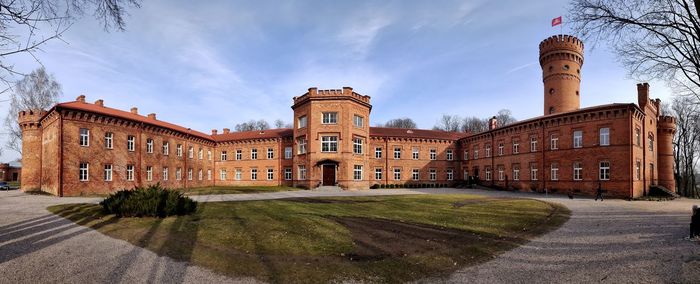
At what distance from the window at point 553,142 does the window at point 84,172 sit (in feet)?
129

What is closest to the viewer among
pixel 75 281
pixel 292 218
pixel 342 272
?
pixel 75 281

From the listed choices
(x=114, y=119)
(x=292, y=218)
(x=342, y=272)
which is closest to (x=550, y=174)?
(x=292, y=218)

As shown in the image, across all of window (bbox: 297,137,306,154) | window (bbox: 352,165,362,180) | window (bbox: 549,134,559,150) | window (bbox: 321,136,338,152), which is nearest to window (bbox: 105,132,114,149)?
window (bbox: 297,137,306,154)

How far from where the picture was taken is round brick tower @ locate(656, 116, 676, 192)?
32062mm

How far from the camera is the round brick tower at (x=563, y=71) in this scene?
37938 millimetres

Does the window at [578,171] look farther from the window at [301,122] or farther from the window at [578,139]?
the window at [301,122]

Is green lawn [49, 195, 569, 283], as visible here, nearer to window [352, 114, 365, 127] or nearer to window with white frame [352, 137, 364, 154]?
window with white frame [352, 137, 364, 154]

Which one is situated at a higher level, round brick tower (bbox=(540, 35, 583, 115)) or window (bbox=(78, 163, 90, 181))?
round brick tower (bbox=(540, 35, 583, 115))

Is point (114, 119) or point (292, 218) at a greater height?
point (114, 119)

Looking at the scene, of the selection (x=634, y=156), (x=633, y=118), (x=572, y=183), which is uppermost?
(x=633, y=118)

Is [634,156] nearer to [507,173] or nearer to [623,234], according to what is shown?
[507,173]

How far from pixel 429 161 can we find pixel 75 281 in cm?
4168

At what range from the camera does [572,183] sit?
28672mm

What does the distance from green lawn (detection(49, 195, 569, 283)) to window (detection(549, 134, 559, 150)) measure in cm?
1979
